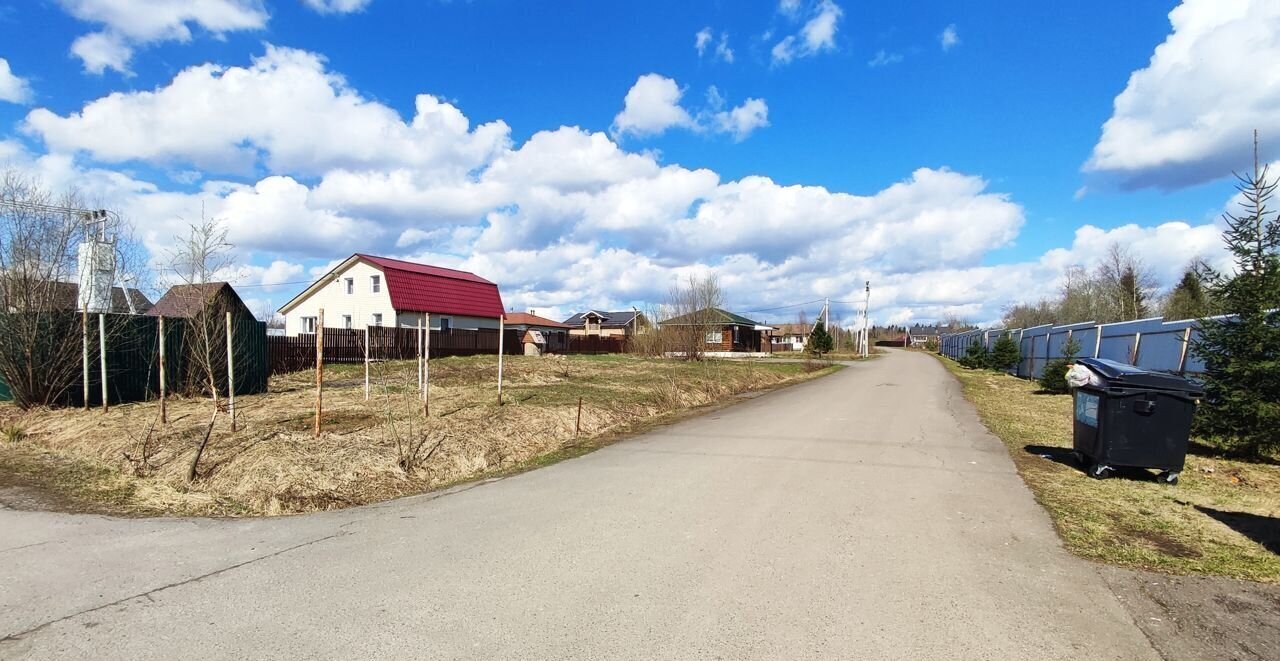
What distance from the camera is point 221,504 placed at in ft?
21.3

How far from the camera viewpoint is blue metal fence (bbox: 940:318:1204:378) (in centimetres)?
1362

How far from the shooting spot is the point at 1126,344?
17531mm

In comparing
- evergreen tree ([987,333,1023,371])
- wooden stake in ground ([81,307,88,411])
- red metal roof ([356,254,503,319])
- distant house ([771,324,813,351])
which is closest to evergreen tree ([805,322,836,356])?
evergreen tree ([987,333,1023,371])

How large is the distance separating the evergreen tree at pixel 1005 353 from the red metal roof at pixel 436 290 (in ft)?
100.0

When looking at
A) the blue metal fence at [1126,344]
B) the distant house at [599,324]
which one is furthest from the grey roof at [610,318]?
the blue metal fence at [1126,344]

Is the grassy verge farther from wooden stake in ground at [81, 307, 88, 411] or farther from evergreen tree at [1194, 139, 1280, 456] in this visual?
wooden stake in ground at [81, 307, 88, 411]

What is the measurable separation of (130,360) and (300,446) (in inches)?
303

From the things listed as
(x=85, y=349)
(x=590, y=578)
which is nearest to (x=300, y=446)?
(x=590, y=578)

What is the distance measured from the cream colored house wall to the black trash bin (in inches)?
1377

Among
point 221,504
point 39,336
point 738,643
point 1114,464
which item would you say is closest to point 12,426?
point 39,336

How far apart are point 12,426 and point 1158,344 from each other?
23.2 metres

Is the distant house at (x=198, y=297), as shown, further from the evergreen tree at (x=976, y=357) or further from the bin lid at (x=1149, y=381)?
the evergreen tree at (x=976, y=357)

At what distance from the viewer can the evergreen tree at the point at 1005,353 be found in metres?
31.9

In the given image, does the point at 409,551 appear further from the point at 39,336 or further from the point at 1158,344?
the point at 1158,344
